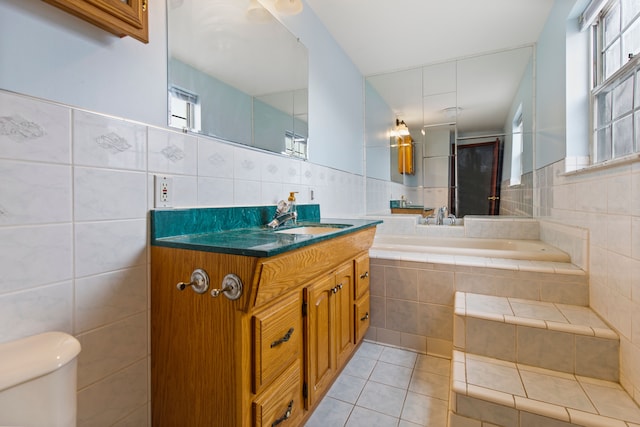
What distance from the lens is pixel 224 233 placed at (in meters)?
1.24

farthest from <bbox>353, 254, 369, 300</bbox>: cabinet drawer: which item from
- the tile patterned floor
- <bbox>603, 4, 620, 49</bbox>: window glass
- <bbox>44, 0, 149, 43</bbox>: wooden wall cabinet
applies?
<bbox>603, 4, 620, 49</bbox>: window glass

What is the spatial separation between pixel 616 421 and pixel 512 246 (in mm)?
1783

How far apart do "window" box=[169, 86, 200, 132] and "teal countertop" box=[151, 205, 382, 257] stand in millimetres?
354

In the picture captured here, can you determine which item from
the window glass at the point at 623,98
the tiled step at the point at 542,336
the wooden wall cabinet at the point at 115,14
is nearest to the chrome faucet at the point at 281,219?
the wooden wall cabinet at the point at 115,14

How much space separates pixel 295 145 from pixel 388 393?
5.22 ft

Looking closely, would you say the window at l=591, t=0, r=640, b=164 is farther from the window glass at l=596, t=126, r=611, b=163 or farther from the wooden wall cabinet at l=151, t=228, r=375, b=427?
the wooden wall cabinet at l=151, t=228, r=375, b=427

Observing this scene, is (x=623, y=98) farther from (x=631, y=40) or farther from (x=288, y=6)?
(x=288, y=6)

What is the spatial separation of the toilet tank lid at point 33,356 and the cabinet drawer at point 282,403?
21.1 inches

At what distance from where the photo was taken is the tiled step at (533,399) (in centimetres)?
105

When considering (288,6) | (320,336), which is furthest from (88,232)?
(288,6)

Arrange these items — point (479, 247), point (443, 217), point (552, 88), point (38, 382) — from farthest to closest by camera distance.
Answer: point (443, 217), point (479, 247), point (552, 88), point (38, 382)

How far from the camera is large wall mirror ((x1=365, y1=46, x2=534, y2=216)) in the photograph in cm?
292

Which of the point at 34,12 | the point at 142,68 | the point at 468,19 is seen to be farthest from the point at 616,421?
the point at 468,19

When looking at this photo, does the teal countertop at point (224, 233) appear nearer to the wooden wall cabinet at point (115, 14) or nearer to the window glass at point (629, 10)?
the wooden wall cabinet at point (115, 14)
